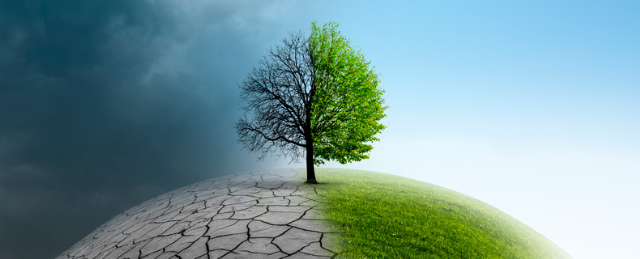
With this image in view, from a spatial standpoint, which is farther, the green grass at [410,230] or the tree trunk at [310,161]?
the tree trunk at [310,161]

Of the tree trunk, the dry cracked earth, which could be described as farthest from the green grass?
the tree trunk

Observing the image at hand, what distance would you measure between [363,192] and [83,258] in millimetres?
9191

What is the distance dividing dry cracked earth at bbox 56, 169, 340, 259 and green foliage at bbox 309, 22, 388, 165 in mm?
2251

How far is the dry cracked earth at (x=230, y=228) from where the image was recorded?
5.83 meters

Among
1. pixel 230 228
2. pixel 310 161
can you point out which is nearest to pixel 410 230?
pixel 230 228

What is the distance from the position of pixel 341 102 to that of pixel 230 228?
274 inches

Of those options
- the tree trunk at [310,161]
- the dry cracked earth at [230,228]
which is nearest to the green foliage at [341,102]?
the tree trunk at [310,161]

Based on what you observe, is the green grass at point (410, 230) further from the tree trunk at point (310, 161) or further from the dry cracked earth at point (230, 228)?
the tree trunk at point (310, 161)

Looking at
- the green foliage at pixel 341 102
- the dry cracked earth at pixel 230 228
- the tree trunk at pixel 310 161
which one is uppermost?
the green foliage at pixel 341 102

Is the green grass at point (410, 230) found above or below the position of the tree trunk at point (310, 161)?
below

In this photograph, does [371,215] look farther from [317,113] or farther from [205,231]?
[317,113]

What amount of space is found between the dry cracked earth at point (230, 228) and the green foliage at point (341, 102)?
225 centimetres

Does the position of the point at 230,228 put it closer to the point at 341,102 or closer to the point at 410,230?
the point at 410,230

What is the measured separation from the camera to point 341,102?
40.2ft
